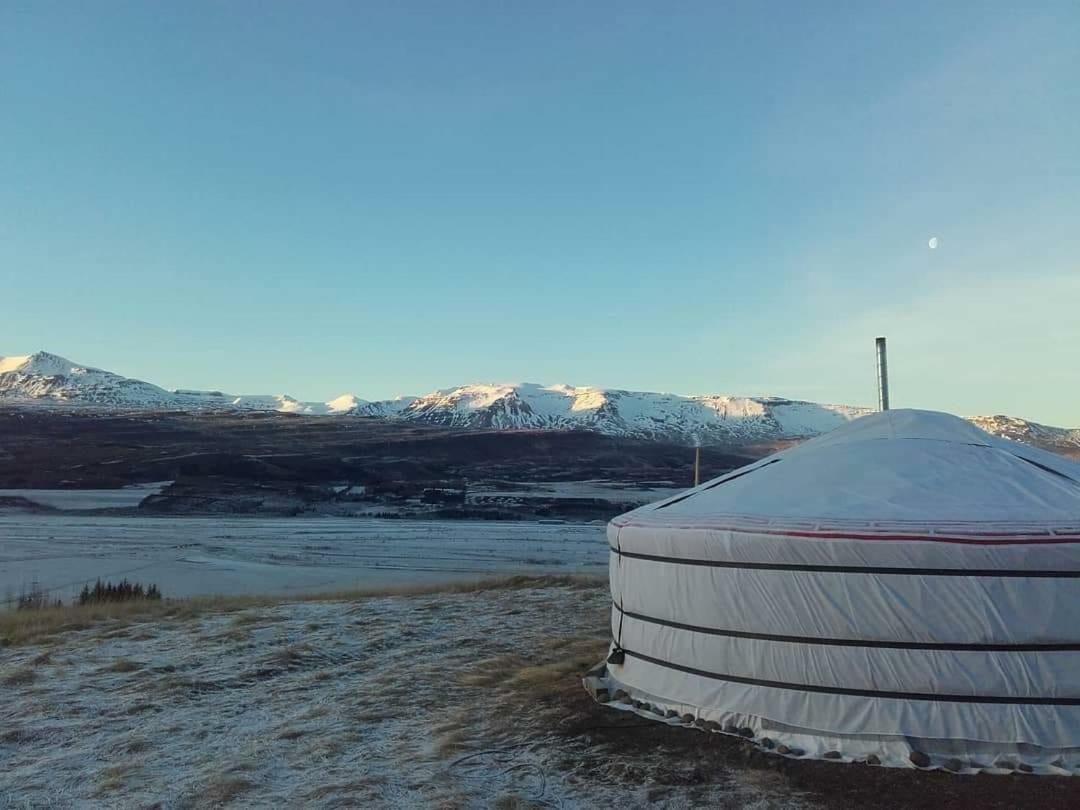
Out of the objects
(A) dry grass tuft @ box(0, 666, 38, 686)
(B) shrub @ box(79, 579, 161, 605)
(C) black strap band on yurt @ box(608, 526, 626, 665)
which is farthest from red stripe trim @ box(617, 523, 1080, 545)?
(B) shrub @ box(79, 579, 161, 605)

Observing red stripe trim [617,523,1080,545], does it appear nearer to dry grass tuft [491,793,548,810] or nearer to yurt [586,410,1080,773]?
yurt [586,410,1080,773]

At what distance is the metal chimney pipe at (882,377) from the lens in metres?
6.59

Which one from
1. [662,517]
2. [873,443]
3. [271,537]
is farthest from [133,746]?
[271,537]

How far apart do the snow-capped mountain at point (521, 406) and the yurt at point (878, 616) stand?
84.3 meters

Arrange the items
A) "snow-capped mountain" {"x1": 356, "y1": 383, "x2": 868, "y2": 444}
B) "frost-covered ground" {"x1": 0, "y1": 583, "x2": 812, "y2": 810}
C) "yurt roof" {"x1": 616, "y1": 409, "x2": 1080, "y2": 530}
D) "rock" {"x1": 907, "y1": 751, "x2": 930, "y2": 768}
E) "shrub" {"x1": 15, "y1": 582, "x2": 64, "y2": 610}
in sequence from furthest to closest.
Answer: "snow-capped mountain" {"x1": 356, "y1": 383, "x2": 868, "y2": 444}, "shrub" {"x1": 15, "y1": 582, "x2": 64, "y2": 610}, "yurt roof" {"x1": 616, "y1": 409, "x2": 1080, "y2": 530}, "rock" {"x1": 907, "y1": 751, "x2": 930, "y2": 768}, "frost-covered ground" {"x1": 0, "y1": 583, "x2": 812, "y2": 810}

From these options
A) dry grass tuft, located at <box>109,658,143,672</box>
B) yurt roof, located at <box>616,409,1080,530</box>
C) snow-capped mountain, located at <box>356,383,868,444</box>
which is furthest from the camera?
snow-capped mountain, located at <box>356,383,868,444</box>

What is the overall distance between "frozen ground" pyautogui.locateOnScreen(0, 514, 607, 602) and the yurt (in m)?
7.27

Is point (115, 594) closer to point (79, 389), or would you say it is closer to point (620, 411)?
point (79, 389)

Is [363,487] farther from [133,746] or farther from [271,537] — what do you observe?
[133,746]

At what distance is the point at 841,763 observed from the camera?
3.40m

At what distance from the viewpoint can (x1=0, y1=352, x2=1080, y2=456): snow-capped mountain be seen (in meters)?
98.7

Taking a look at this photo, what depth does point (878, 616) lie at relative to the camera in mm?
3518

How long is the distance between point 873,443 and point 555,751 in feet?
8.94

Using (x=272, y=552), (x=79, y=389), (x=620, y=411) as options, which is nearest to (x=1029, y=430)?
(x=272, y=552)
